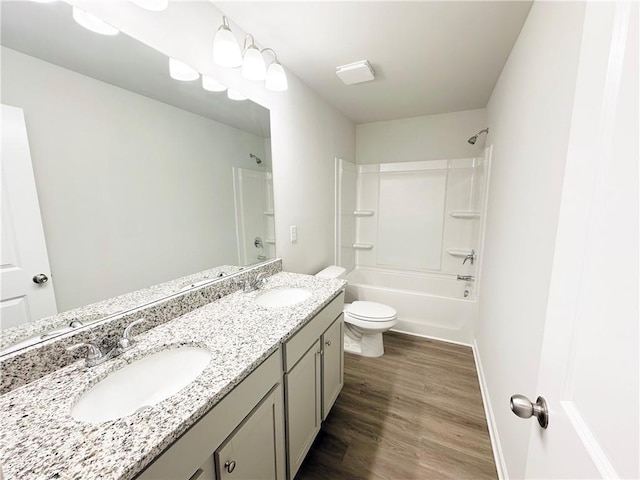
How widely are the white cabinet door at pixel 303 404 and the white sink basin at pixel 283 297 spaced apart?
12.1 inches

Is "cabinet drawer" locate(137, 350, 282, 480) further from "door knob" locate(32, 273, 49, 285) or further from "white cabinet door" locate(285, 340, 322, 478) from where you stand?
"door knob" locate(32, 273, 49, 285)

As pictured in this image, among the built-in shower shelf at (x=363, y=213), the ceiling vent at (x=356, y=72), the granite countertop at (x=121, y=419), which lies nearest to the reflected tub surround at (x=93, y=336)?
the granite countertop at (x=121, y=419)

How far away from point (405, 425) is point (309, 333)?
101 centimetres

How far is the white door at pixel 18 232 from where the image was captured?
77cm

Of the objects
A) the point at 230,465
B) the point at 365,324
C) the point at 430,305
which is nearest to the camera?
the point at 230,465

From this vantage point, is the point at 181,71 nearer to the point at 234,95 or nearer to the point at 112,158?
the point at 234,95

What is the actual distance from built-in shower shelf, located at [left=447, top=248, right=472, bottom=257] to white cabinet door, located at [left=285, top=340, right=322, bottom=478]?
229 cm

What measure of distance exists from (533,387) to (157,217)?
5.66ft

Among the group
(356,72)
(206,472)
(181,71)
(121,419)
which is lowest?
(206,472)

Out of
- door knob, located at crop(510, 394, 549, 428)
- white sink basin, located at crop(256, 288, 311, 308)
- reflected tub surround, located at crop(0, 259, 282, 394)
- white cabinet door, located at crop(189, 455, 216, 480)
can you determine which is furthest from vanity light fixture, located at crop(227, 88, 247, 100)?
door knob, located at crop(510, 394, 549, 428)

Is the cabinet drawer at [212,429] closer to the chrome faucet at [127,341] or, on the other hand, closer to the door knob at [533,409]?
the chrome faucet at [127,341]

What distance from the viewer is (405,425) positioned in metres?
1.68

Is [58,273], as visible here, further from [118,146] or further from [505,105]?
[505,105]

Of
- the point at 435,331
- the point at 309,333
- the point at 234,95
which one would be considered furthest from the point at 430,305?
the point at 234,95
